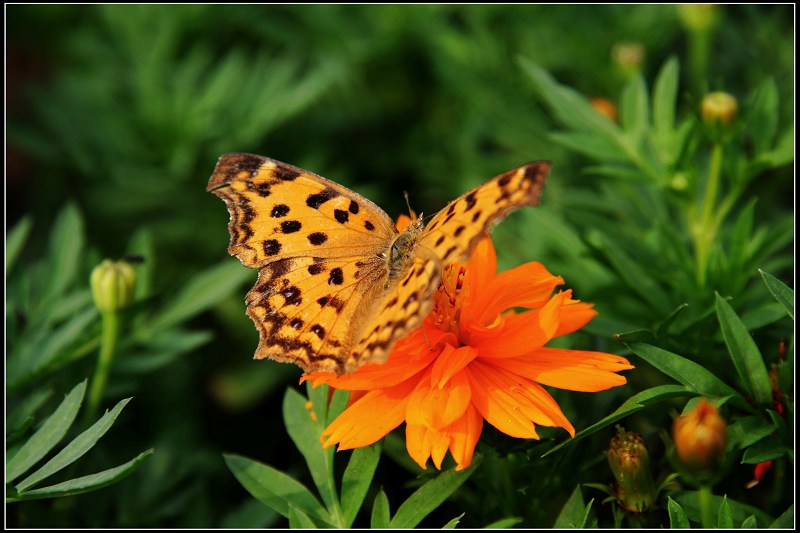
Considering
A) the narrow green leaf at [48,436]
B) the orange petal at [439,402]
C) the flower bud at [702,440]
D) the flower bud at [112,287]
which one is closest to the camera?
the flower bud at [702,440]

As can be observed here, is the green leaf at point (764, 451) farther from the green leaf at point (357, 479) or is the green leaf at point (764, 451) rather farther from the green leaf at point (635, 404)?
the green leaf at point (357, 479)

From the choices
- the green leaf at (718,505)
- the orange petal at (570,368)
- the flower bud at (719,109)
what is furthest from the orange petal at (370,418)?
the flower bud at (719,109)

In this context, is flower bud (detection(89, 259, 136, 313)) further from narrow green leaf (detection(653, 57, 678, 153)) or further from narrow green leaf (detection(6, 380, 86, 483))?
narrow green leaf (detection(653, 57, 678, 153))

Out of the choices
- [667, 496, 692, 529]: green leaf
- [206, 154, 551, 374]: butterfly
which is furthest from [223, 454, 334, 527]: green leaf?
[667, 496, 692, 529]: green leaf

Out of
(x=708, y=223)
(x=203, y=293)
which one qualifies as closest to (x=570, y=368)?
(x=708, y=223)

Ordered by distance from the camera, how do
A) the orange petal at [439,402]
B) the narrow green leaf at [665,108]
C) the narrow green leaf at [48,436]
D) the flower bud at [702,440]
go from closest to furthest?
the flower bud at [702,440] < the orange petal at [439,402] < the narrow green leaf at [48,436] < the narrow green leaf at [665,108]

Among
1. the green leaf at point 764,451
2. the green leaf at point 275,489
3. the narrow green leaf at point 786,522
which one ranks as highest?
the green leaf at point 764,451

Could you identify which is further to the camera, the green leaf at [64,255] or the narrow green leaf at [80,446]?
the green leaf at [64,255]

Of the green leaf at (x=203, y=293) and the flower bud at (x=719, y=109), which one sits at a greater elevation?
the flower bud at (x=719, y=109)

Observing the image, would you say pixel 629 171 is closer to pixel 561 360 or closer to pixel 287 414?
pixel 561 360
